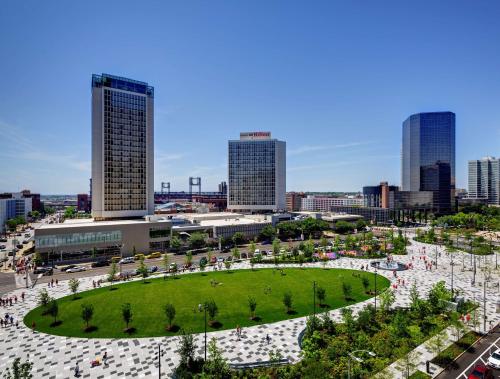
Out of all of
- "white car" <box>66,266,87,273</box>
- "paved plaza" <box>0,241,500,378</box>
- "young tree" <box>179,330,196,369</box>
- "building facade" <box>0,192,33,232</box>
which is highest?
"building facade" <box>0,192,33,232</box>

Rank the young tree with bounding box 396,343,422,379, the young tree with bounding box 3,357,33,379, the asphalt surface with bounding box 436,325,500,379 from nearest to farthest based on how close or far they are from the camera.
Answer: the young tree with bounding box 3,357,33,379, the young tree with bounding box 396,343,422,379, the asphalt surface with bounding box 436,325,500,379

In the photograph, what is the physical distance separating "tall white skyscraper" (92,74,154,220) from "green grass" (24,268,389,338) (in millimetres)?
57619

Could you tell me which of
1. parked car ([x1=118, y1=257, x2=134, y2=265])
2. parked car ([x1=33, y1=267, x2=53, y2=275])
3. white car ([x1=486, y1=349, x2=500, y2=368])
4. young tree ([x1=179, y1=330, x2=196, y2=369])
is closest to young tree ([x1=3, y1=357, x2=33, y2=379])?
young tree ([x1=179, y1=330, x2=196, y2=369])

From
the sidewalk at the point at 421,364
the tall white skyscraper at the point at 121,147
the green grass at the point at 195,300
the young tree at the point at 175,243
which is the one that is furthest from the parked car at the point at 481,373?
the tall white skyscraper at the point at 121,147

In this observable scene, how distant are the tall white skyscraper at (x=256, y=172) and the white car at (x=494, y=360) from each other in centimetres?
14179

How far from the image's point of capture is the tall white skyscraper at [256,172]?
567 ft

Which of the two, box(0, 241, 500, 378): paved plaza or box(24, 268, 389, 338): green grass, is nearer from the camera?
box(0, 241, 500, 378): paved plaza

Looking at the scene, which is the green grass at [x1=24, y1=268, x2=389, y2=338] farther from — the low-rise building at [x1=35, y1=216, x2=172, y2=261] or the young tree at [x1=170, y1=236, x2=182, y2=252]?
the low-rise building at [x1=35, y1=216, x2=172, y2=261]

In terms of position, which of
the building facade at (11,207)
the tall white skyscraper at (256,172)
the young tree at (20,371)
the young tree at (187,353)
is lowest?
the young tree at (187,353)

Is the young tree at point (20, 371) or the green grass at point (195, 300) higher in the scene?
the young tree at point (20, 371)

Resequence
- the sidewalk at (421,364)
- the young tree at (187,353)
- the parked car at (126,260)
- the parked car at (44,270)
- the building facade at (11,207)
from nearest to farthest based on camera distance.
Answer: the sidewalk at (421,364), the young tree at (187,353), the parked car at (44,270), the parked car at (126,260), the building facade at (11,207)

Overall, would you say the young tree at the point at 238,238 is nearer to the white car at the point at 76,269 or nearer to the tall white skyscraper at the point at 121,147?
the tall white skyscraper at the point at 121,147

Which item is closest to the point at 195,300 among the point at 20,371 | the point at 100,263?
the point at 20,371

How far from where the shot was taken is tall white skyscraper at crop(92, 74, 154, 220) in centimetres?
10819
